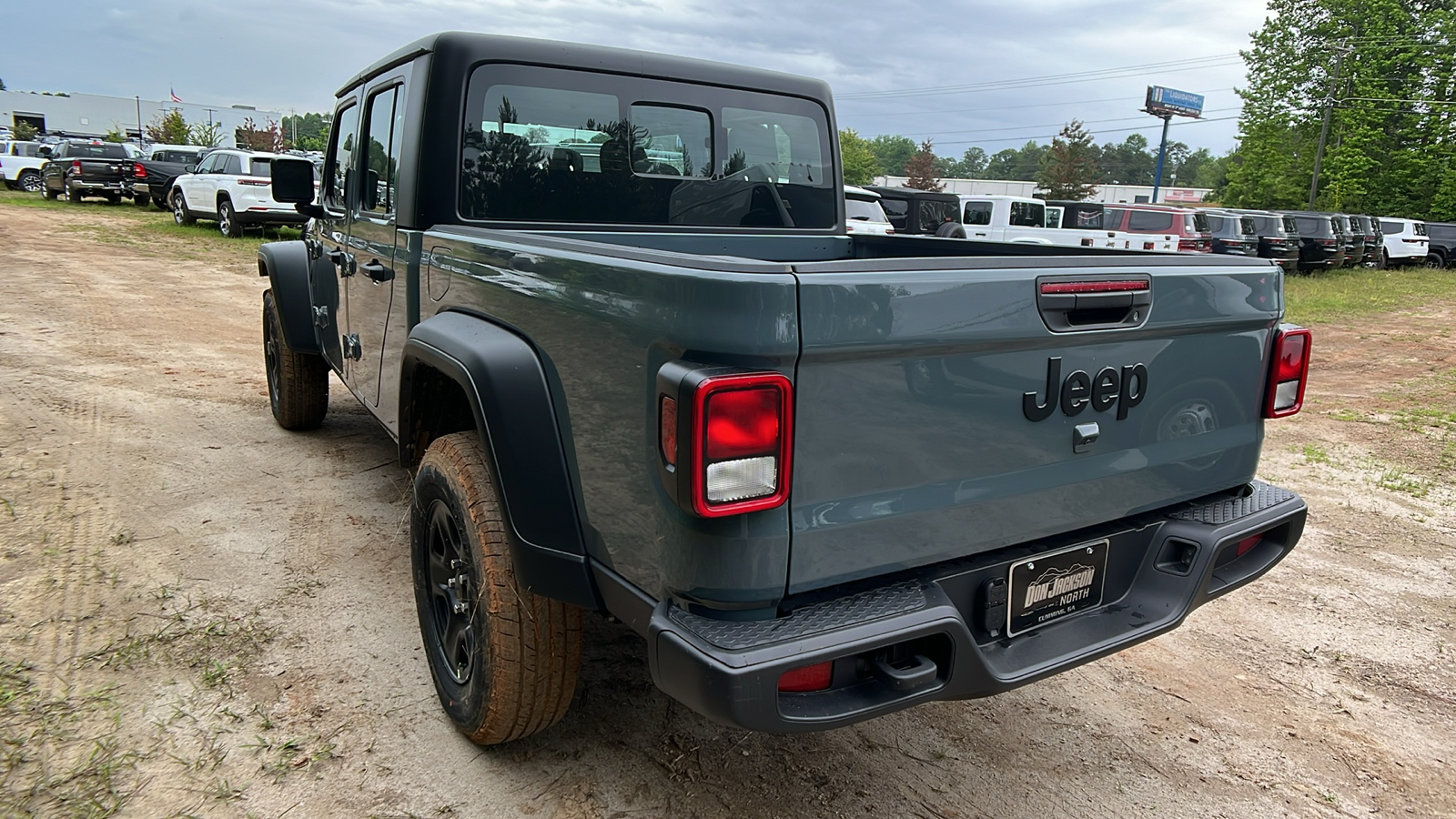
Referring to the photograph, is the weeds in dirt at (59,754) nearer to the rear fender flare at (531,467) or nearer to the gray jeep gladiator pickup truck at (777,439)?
the gray jeep gladiator pickup truck at (777,439)

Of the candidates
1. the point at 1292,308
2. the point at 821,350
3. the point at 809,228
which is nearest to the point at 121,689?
the point at 821,350

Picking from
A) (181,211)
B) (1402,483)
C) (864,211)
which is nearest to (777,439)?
(1402,483)

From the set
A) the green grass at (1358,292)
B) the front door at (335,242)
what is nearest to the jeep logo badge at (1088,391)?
the front door at (335,242)

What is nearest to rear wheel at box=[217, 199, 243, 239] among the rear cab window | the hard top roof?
the hard top roof

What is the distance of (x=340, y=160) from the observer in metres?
4.52

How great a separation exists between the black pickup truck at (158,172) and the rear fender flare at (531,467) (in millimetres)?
24028

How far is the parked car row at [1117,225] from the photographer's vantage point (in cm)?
1948

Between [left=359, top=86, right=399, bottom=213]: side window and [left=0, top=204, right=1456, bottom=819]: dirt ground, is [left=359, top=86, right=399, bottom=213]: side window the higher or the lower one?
the higher one

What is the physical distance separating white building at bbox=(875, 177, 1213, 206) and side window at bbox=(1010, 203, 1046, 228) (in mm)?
50118

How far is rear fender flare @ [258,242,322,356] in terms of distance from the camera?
512 centimetres

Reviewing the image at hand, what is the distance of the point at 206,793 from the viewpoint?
253 cm

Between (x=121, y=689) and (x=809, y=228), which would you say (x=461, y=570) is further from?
(x=809, y=228)

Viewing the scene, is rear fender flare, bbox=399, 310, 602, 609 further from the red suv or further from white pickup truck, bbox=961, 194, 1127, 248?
the red suv

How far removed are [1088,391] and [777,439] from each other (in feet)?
2.99
